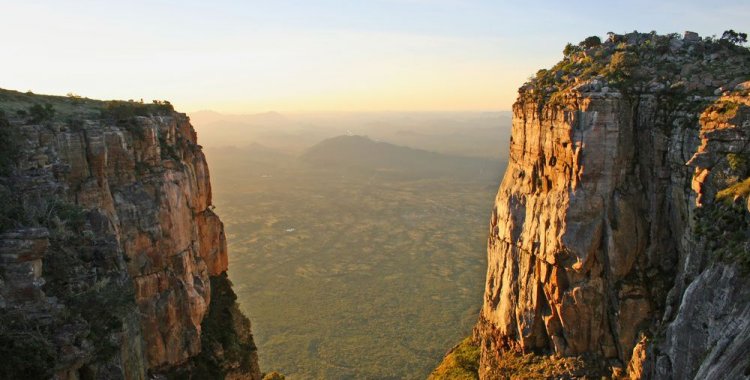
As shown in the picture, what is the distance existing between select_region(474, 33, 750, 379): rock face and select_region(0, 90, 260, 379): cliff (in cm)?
2206

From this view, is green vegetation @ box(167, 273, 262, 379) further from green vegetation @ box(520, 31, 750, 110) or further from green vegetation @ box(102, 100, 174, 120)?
green vegetation @ box(520, 31, 750, 110)

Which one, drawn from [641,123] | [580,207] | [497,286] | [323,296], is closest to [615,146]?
[641,123]

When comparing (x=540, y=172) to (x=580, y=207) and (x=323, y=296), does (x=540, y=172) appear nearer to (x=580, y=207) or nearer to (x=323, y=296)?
(x=580, y=207)

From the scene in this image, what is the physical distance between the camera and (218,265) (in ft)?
130

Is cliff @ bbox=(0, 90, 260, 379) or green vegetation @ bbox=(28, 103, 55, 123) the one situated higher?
green vegetation @ bbox=(28, 103, 55, 123)

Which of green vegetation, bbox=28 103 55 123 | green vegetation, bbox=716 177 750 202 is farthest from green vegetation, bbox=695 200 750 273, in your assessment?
green vegetation, bbox=28 103 55 123

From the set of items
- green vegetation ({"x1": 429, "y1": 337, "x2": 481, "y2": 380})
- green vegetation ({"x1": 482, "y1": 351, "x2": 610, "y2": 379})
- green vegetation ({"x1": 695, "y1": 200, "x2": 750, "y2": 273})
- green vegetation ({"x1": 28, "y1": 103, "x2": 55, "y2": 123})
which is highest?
green vegetation ({"x1": 28, "y1": 103, "x2": 55, "y2": 123})

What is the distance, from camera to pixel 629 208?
1182 inches

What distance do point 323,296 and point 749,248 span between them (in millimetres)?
71984

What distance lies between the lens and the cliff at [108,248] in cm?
1448

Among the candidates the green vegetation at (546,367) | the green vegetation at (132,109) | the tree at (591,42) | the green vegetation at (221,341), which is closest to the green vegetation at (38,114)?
the green vegetation at (132,109)

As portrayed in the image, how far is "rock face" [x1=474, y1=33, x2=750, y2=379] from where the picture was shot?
23531 millimetres

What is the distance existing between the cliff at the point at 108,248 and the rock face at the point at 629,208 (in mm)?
22062

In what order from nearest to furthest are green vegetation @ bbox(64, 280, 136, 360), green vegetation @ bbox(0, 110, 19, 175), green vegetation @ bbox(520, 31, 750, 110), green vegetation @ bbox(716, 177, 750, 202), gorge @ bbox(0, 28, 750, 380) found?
green vegetation @ bbox(64, 280, 136, 360) < gorge @ bbox(0, 28, 750, 380) < green vegetation @ bbox(0, 110, 19, 175) < green vegetation @ bbox(716, 177, 750, 202) < green vegetation @ bbox(520, 31, 750, 110)
